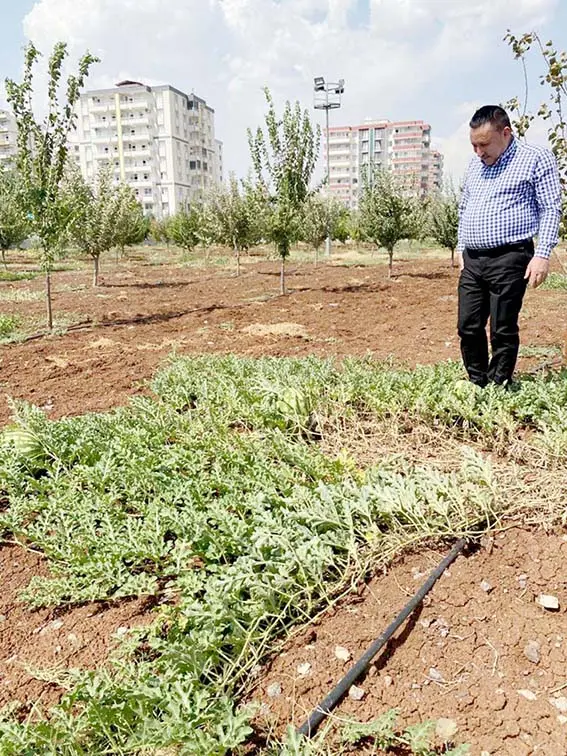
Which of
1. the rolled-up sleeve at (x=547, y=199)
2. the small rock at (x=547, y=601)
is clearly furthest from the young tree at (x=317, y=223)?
the small rock at (x=547, y=601)

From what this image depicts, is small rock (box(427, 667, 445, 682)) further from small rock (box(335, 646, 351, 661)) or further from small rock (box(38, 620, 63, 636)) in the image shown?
small rock (box(38, 620, 63, 636))

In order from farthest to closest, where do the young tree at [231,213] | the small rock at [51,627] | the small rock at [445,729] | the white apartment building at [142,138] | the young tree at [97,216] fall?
the white apartment building at [142,138] < the young tree at [231,213] < the young tree at [97,216] < the small rock at [51,627] < the small rock at [445,729]

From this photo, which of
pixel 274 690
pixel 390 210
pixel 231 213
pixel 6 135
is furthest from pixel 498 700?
pixel 6 135

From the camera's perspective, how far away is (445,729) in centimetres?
171

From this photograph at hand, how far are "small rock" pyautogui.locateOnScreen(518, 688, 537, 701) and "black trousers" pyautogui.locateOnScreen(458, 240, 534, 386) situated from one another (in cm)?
262

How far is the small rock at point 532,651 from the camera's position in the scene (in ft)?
6.35

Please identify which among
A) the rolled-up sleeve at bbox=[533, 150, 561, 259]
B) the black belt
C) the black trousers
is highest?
the rolled-up sleeve at bbox=[533, 150, 561, 259]

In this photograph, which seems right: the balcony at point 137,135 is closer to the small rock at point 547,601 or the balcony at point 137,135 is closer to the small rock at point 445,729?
the small rock at point 547,601

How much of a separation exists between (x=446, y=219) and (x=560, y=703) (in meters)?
21.8

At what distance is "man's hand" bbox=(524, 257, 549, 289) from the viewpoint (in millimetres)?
3621

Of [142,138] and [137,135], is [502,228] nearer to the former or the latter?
[142,138]

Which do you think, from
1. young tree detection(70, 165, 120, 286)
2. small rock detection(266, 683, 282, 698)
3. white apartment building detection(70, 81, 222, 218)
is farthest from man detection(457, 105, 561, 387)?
white apartment building detection(70, 81, 222, 218)

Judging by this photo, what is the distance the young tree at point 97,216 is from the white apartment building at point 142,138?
63.5 meters

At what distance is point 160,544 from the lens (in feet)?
8.59
